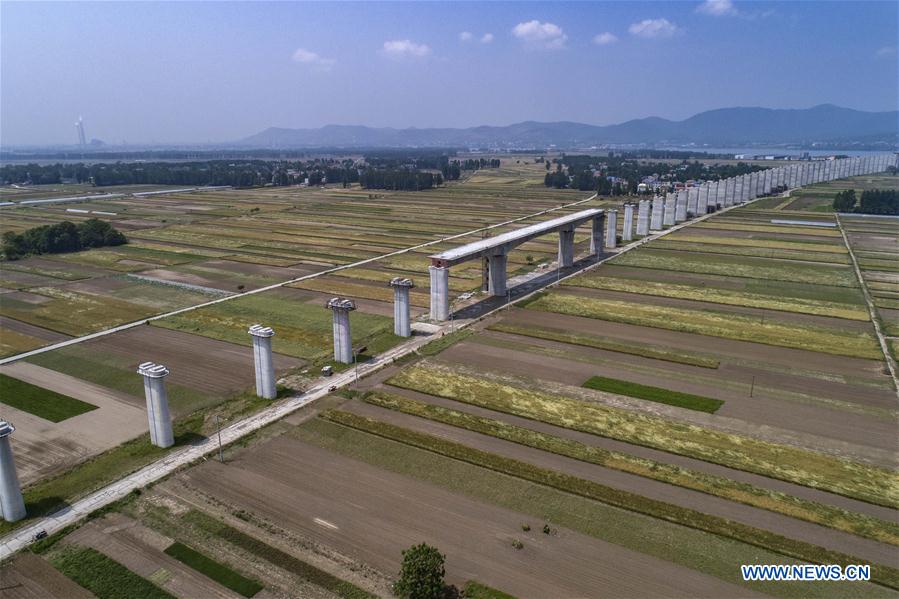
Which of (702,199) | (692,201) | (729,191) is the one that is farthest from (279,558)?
(729,191)

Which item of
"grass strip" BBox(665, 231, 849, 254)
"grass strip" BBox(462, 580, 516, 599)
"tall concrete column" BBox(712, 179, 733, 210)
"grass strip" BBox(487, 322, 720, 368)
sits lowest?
"grass strip" BBox(462, 580, 516, 599)

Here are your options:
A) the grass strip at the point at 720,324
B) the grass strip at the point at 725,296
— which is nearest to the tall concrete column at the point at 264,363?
the grass strip at the point at 720,324

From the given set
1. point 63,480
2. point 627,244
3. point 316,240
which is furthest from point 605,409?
point 316,240

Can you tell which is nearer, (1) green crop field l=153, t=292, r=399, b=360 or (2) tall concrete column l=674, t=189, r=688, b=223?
(1) green crop field l=153, t=292, r=399, b=360

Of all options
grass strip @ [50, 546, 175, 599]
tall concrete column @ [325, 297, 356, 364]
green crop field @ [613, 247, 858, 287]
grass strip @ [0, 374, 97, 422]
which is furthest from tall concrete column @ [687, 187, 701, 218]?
grass strip @ [50, 546, 175, 599]

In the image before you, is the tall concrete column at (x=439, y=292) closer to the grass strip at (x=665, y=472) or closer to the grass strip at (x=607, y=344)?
the grass strip at (x=607, y=344)

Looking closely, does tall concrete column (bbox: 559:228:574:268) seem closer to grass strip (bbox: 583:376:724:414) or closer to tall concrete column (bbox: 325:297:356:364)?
grass strip (bbox: 583:376:724:414)
